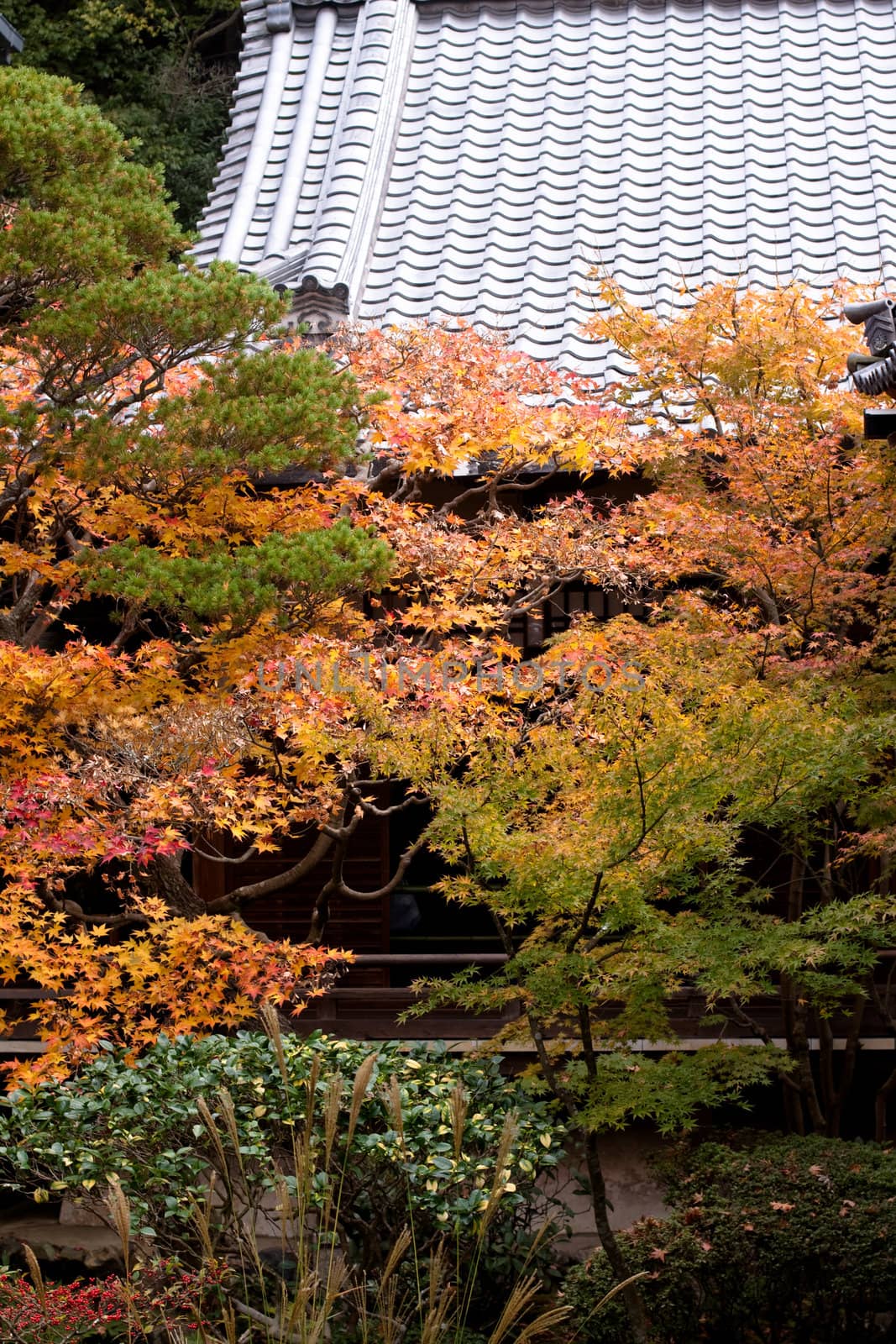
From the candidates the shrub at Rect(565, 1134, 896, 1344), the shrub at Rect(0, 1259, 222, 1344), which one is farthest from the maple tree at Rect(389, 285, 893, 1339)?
the shrub at Rect(0, 1259, 222, 1344)

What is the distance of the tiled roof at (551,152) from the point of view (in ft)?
44.5

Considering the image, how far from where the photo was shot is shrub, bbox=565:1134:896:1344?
7.13 metres

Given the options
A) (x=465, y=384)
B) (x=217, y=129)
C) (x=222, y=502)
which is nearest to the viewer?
(x=222, y=502)

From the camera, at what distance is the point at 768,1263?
7.15 meters

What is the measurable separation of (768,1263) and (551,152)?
1118cm

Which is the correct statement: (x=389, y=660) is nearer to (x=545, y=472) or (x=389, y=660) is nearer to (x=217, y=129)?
(x=545, y=472)

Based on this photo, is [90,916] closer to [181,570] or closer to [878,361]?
[181,570]

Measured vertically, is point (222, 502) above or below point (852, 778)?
above

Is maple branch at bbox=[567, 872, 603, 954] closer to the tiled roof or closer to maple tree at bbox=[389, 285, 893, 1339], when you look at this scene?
maple tree at bbox=[389, 285, 893, 1339]

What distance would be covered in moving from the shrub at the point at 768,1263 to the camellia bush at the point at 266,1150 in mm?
675

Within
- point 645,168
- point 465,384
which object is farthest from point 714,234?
point 465,384

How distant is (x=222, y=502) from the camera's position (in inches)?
354

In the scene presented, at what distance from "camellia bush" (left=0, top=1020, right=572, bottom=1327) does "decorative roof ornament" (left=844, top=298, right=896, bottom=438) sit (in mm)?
3645

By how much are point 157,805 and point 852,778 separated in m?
3.58
